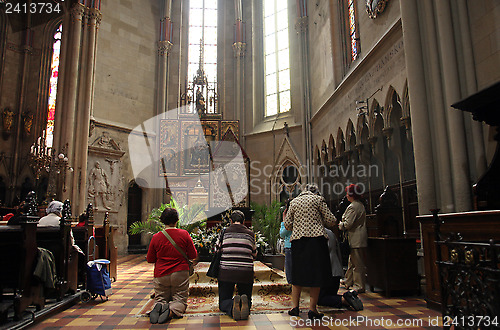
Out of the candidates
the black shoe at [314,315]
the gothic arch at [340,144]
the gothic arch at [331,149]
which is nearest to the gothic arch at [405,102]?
the gothic arch at [340,144]

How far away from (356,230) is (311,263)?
5.49ft

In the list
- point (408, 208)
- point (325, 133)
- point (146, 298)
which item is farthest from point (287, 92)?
point (146, 298)

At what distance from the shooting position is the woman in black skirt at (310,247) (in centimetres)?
391

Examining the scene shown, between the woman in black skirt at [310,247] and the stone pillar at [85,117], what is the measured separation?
9.87 m

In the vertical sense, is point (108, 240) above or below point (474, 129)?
below

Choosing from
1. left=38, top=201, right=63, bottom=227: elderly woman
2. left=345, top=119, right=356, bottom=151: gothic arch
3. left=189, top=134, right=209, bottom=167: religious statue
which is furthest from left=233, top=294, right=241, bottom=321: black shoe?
left=189, top=134, right=209, bottom=167: religious statue

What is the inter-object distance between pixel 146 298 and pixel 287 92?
12059 mm

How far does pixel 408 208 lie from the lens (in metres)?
7.54

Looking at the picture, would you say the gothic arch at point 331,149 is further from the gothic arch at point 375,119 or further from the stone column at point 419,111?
the stone column at point 419,111

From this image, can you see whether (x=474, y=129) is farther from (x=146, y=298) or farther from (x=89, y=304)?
(x=89, y=304)

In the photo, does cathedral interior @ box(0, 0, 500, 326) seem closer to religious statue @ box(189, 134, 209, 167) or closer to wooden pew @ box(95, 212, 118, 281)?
religious statue @ box(189, 134, 209, 167)

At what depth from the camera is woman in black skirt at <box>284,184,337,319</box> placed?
12.8 ft

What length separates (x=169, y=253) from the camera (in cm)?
430

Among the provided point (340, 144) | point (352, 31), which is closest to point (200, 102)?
point (340, 144)
